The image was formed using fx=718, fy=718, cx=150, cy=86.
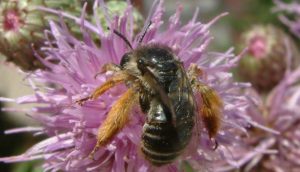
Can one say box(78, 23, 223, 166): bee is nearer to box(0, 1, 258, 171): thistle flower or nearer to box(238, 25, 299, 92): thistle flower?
box(0, 1, 258, 171): thistle flower

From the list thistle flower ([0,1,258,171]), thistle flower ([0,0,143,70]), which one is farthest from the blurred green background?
thistle flower ([0,1,258,171])

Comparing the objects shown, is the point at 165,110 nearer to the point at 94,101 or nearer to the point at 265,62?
the point at 94,101

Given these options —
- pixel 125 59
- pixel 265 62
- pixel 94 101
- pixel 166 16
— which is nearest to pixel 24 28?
pixel 94 101

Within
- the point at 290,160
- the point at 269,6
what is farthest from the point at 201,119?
the point at 269,6

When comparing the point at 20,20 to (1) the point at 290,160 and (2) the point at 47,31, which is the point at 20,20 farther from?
(1) the point at 290,160

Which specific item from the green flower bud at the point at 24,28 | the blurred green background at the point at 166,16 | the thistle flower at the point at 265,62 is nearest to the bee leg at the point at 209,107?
the green flower bud at the point at 24,28

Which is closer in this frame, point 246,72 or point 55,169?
point 55,169

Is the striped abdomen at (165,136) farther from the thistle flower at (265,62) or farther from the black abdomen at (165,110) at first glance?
the thistle flower at (265,62)
